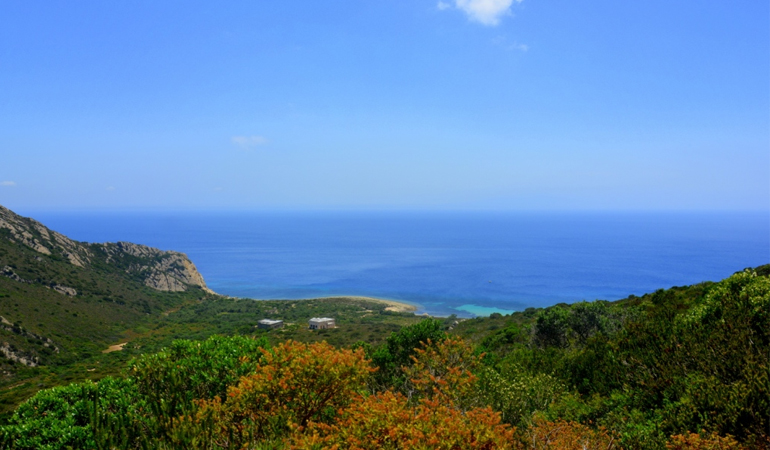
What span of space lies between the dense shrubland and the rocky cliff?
6581 centimetres

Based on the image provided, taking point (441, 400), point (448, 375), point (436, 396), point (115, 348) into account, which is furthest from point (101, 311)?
point (436, 396)

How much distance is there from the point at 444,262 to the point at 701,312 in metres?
154

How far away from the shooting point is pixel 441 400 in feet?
40.7

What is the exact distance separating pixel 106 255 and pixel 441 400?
107531 mm

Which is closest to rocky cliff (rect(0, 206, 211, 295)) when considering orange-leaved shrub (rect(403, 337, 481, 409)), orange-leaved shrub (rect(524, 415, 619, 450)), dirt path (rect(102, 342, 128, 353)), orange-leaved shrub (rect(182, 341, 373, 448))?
dirt path (rect(102, 342, 128, 353))

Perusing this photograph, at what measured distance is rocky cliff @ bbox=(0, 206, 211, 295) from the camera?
7588cm

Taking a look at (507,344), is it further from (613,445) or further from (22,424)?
(22,424)

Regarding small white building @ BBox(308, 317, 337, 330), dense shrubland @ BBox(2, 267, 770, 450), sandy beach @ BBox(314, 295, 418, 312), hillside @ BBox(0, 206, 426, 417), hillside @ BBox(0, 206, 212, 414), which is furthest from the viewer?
sandy beach @ BBox(314, 295, 418, 312)

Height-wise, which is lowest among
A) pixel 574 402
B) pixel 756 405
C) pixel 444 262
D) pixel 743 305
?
pixel 444 262

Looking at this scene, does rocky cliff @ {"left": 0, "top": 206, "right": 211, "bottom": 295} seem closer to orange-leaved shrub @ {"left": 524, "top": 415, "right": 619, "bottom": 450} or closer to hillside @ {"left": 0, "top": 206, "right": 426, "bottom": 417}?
hillside @ {"left": 0, "top": 206, "right": 426, "bottom": 417}

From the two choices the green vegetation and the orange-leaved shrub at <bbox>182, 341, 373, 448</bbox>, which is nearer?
the green vegetation

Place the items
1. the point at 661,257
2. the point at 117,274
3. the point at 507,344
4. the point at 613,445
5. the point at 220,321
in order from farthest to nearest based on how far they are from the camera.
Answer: the point at 661,257 < the point at 117,274 < the point at 220,321 < the point at 507,344 < the point at 613,445

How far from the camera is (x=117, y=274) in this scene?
88.8 meters

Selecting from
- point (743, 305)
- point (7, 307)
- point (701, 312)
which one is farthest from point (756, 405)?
point (7, 307)
